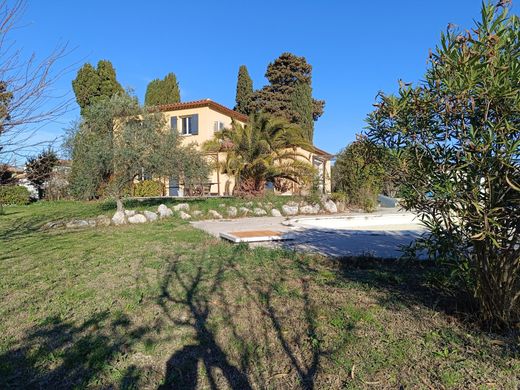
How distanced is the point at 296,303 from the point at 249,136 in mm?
14139

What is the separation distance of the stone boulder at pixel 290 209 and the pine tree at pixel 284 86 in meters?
18.4

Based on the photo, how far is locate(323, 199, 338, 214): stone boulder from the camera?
1745 cm

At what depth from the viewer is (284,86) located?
34406mm

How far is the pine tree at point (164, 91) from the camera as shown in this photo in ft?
113

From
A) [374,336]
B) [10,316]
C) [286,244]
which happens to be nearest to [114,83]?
[286,244]

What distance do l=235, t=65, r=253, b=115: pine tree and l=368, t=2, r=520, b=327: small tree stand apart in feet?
110

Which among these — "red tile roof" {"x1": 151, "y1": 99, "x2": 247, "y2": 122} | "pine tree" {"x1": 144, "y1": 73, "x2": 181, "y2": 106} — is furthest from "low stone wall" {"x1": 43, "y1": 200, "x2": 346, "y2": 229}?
"pine tree" {"x1": 144, "y1": 73, "x2": 181, "y2": 106}

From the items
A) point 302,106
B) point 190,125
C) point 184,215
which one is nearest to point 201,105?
point 190,125

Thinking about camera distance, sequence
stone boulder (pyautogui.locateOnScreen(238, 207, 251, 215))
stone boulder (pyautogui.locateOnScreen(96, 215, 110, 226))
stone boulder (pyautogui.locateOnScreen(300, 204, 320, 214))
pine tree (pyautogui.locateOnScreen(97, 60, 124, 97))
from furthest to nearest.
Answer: pine tree (pyautogui.locateOnScreen(97, 60, 124, 97))
stone boulder (pyautogui.locateOnScreen(300, 204, 320, 214))
stone boulder (pyautogui.locateOnScreen(238, 207, 251, 215))
stone boulder (pyautogui.locateOnScreen(96, 215, 110, 226))

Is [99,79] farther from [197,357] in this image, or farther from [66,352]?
[197,357]

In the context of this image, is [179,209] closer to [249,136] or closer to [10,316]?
[249,136]

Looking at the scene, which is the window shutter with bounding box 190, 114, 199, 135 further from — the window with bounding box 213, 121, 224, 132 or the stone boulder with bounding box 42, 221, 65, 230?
the stone boulder with bounding box 42, 221, 65, 230

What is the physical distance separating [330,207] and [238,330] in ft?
47.6

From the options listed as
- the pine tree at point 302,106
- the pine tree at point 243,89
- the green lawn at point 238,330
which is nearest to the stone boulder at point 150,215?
the green lawn at point 238,330
